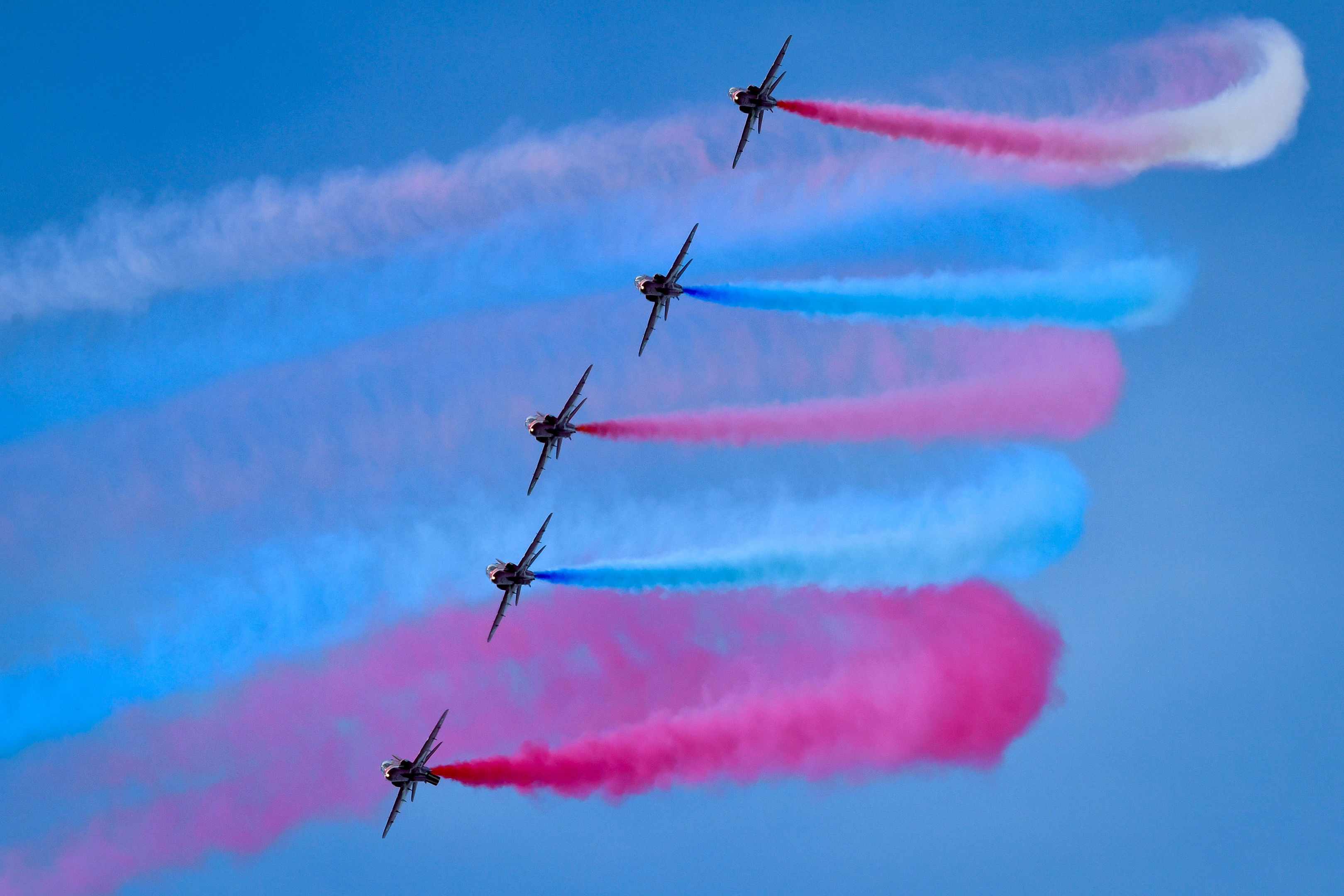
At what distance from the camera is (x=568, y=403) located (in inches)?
1823

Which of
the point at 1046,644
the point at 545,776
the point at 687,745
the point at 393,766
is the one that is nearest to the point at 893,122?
the point at 1046,644

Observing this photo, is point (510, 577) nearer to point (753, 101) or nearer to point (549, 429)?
point (549, 429)

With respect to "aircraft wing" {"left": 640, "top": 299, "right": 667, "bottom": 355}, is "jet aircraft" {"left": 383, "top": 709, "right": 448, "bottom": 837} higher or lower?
lower

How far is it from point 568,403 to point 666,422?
11.6 ft

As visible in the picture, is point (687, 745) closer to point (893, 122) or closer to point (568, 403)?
point (568, 403)

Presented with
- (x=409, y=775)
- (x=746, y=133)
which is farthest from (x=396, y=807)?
(x=746, y=133)

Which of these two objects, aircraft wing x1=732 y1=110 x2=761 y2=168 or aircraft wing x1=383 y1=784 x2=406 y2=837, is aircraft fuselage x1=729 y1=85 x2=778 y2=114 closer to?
aircraft wing x1=732 y1=110 x2=761 y2=168

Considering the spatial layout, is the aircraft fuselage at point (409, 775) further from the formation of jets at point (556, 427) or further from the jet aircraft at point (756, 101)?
the jet aircraft at point (756, 101)

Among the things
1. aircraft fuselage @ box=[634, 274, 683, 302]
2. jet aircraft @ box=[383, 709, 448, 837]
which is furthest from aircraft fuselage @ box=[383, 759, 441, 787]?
aircraft fuselage @ box=[634, 274, 683, 302]

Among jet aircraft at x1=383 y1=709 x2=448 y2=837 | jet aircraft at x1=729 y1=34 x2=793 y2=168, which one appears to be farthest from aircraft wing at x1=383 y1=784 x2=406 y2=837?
jet aircraft at x1=729 y1=34 x2=793 y2=168

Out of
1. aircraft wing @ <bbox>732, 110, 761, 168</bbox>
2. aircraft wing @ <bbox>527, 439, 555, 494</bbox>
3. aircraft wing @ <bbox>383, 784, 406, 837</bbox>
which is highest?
aircraft wing @ <bbox>732, 110, 761, 168</bbox>

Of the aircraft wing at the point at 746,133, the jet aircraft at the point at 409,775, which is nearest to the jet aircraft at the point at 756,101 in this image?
the aircraft wing at the point at 746,133

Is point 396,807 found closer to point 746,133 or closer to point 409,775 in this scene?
point 409,775

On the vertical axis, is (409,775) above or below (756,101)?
below
